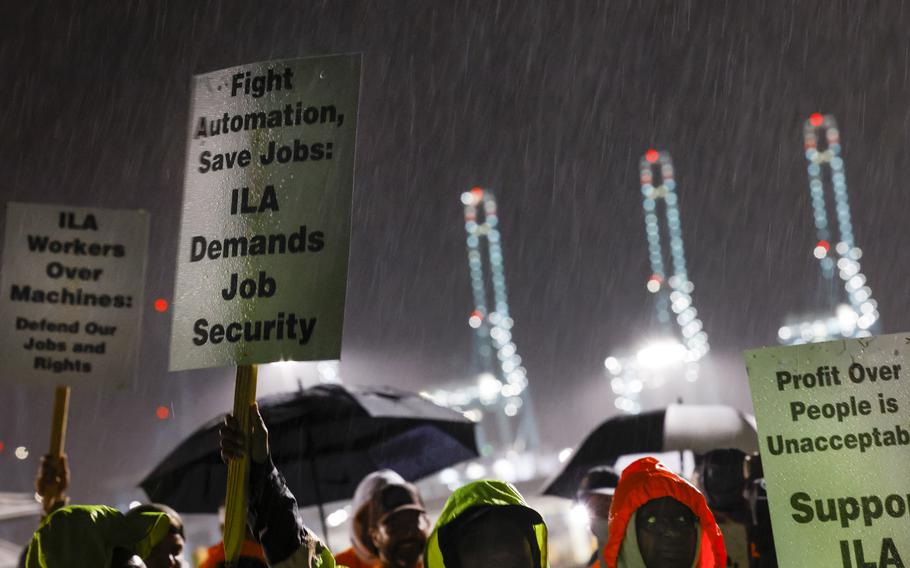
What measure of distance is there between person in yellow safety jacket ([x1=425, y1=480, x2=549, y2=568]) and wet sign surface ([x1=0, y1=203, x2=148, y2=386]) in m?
3.23

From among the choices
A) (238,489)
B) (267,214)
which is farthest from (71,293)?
(238,489)

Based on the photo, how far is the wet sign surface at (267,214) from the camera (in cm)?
338

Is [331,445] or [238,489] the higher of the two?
[331,445]

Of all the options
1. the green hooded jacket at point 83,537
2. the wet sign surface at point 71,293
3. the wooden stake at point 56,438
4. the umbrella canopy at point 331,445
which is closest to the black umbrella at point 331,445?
the umbrella canopy at point 331,445

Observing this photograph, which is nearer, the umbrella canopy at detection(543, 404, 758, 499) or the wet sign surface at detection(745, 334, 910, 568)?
the wet sign surface at detection(745, 334, 910, 568)

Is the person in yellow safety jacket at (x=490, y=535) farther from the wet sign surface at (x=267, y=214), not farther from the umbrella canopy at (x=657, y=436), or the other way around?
the umbrella canopy at (x=657, y=436)

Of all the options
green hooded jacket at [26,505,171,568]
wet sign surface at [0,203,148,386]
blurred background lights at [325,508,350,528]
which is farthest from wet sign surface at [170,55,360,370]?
blurred background lights at [325,508,350,528]

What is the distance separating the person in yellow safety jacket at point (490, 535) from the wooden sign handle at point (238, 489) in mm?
882

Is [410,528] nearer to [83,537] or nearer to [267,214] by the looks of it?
[83,537]

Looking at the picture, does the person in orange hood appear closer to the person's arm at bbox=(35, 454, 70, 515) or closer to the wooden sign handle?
the wooden sign handle

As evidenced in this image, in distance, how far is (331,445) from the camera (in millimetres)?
8305

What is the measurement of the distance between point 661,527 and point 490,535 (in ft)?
2.66

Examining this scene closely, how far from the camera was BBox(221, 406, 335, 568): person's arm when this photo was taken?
3.12 m

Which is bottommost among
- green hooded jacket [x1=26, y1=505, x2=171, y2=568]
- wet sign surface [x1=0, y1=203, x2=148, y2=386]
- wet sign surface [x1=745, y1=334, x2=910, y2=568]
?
green hooded jacket [x1=26, y1=505, x2=171, y2=568]
